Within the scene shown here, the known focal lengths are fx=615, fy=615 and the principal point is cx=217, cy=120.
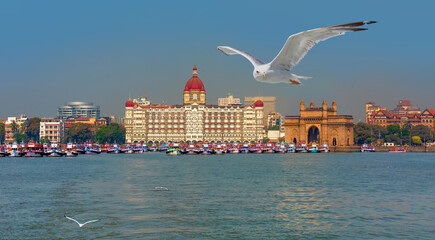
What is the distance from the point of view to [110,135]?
178 m

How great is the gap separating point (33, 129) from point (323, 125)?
9408 centimetres

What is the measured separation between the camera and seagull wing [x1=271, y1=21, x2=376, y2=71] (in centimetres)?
1223

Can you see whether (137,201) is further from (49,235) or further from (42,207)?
(49,235)

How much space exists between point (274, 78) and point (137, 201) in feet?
70.0

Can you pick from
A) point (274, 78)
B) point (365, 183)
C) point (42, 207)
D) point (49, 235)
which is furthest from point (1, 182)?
point (274, 78)

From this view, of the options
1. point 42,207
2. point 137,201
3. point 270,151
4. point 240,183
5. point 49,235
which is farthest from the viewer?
point 270,151

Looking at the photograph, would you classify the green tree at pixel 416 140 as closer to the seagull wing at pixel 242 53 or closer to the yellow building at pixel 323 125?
the yellow building at pixel 323 125

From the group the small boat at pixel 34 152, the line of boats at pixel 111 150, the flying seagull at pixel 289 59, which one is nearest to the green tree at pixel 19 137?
the line of boats at pixel 111 150

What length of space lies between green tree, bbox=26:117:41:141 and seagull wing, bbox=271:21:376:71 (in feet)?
620

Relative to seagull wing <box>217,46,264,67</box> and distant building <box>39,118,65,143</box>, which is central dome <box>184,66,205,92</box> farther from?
seagull wing <box>217,46,264,67</box>

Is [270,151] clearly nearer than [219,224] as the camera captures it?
No

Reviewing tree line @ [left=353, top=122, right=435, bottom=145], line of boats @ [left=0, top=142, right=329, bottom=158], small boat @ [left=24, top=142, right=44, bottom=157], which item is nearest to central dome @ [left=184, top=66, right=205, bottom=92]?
line of boats @ [left=0, top=142, right=329, bottom=158]

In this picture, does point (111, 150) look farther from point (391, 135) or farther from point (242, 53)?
point (242, 53)

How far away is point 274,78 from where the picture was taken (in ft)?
46.5
